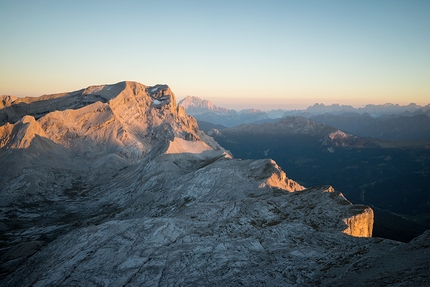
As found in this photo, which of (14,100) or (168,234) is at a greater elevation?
(14,100)

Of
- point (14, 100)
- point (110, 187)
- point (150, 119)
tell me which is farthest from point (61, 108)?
point (110, 187)

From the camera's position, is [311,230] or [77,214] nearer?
[311,230]

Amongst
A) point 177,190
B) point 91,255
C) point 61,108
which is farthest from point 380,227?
point 61,108

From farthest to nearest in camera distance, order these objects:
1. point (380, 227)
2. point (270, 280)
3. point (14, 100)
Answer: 1. point (14, 100)
2. point (380, 227)
3. point (270, 280)

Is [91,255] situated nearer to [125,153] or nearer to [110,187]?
[110,187]

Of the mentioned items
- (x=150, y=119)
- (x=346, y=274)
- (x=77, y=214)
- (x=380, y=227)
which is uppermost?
(x=150, y=119)

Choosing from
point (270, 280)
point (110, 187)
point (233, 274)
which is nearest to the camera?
point (270, 280)
